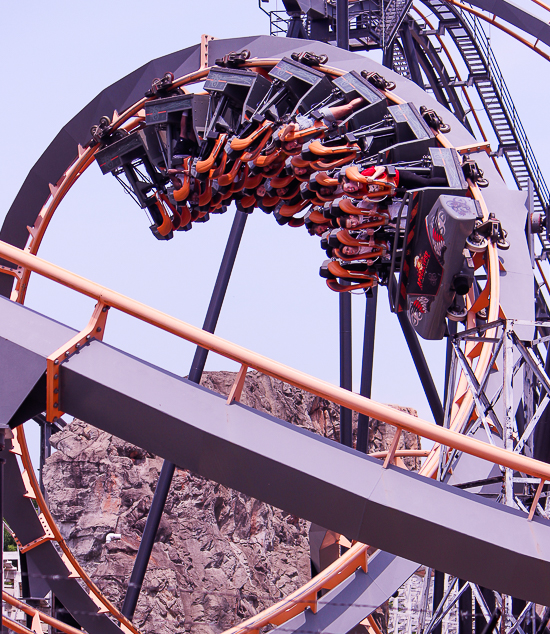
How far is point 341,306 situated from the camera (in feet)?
25.1

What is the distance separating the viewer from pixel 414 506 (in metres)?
2.71

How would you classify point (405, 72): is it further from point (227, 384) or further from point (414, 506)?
point (414, 506)

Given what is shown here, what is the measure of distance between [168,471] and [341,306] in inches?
97.7

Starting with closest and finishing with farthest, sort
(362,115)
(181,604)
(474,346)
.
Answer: (474,346), (362,115), (181,604)

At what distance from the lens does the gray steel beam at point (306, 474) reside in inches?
106

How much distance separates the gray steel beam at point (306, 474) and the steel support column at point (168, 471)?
4.28 m

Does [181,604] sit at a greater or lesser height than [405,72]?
lesser

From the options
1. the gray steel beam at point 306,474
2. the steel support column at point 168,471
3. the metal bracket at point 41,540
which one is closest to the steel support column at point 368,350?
the steel support column at point 168,471

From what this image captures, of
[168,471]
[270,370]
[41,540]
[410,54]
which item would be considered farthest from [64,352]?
[410,54]

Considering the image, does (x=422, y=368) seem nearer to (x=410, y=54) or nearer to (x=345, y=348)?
(x=345, y=348)

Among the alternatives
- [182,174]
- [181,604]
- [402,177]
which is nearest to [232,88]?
[182,174]

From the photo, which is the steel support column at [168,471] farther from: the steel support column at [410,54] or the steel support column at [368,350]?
the steel support column at [410,54]

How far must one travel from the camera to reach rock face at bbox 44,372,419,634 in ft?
33.2

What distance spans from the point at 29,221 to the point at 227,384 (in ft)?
20.3
